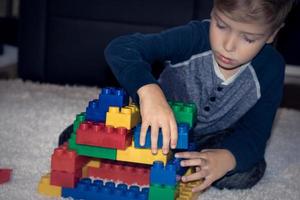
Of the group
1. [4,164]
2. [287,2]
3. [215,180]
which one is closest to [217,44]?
[287,2]

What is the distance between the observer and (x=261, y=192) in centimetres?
104

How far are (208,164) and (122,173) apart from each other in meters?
0.17

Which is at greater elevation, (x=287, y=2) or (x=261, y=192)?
(x=287, y=2)

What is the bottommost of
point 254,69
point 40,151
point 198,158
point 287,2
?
point 40,151

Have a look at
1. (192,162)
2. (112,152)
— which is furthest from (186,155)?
(112,152)

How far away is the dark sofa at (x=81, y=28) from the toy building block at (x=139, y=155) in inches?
40.3

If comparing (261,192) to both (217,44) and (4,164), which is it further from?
(4,164)

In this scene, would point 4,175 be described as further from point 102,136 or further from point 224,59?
point 224,59

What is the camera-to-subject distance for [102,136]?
2.78ft

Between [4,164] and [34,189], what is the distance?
150mm

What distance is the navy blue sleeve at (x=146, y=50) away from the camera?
91cm

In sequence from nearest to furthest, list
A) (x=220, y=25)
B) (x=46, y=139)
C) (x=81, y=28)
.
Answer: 1. (x=220, y=25)
2. (x=46, y=139)
3. (x=81, y=28)

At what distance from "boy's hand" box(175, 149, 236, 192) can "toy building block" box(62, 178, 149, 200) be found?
3.5 inches

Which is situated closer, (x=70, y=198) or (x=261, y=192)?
(x=70, y=198)
